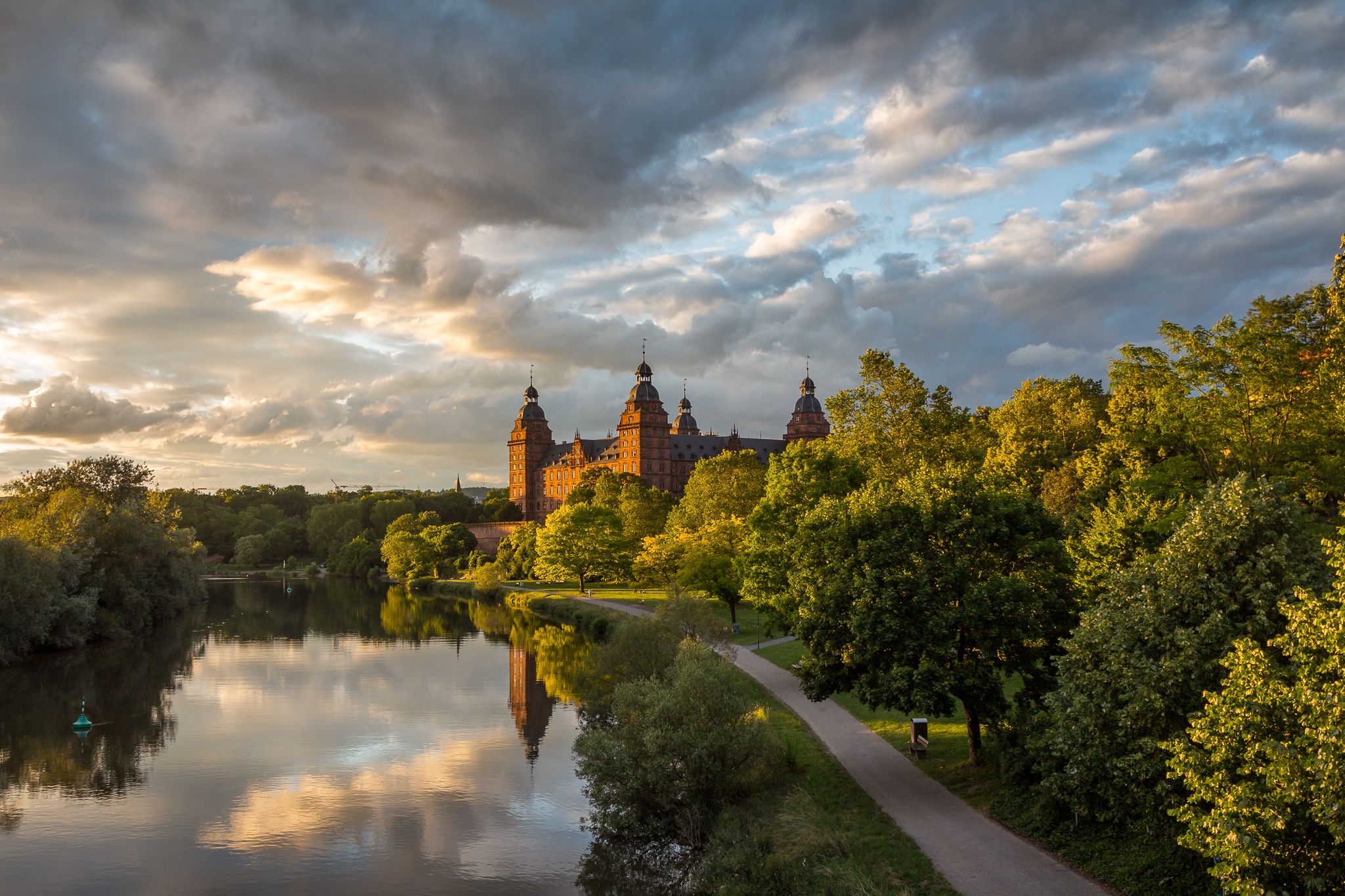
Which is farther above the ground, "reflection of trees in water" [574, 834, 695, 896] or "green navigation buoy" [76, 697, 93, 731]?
"green navigation buoy" [76, 697, 93, 731]

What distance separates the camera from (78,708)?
3791cm

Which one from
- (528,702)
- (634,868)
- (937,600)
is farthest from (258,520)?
(937,600)

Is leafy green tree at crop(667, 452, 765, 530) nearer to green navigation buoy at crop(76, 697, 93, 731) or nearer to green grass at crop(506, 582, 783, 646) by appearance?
green grass at crop(506, 582, 783, 646)

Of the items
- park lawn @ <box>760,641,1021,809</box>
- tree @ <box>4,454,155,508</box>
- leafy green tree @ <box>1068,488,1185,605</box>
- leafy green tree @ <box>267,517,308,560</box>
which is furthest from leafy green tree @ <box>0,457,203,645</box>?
leafy green tree @ <box>267,517,308,560</box>

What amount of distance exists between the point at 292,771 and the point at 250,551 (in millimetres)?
111800

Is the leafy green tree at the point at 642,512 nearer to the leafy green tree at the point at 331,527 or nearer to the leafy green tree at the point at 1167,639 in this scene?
the leafy green tree at the point at 331,527

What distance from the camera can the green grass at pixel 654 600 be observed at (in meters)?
47.6

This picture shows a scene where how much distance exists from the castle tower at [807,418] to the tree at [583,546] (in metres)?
72.1

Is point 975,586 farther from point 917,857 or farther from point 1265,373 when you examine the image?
point 1265,373

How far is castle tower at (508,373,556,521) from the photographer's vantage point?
534 ft

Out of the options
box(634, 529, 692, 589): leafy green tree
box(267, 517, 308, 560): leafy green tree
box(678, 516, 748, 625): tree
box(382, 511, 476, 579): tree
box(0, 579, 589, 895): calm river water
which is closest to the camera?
box(0, 579, 589, 895): calm river water

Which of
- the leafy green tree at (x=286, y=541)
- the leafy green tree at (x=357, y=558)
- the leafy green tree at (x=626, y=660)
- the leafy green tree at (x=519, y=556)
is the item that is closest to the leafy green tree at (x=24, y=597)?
the leafy green tree at (x=626, y=660)

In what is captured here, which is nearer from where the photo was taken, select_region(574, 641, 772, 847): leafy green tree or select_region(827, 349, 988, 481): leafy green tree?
select_region(574, 641, 772, 847): leafy green tree

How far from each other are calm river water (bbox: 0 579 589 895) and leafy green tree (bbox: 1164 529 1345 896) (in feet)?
44.6
